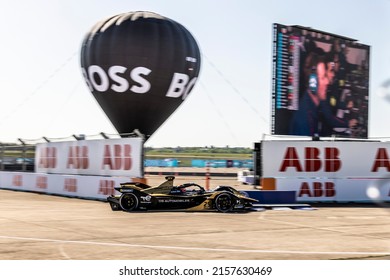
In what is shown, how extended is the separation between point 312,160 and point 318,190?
138 cm

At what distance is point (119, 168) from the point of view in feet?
89.9

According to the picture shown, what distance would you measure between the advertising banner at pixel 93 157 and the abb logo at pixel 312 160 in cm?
659

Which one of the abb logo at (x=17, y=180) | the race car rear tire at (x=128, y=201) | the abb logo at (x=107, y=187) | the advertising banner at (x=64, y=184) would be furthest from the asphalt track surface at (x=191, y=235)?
the abb logo at (x=17, y=180)

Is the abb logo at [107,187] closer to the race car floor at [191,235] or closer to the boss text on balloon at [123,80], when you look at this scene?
the race car floor at [191,235]

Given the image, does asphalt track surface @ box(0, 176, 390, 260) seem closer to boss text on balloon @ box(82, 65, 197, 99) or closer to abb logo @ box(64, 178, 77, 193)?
abb logo @ box(64, 178, 77, 193)

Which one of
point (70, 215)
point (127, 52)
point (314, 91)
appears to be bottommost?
point (70, 215)

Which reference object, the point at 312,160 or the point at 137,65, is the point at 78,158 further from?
the point at 137,65

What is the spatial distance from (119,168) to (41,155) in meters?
9.96

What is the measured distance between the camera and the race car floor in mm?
11828

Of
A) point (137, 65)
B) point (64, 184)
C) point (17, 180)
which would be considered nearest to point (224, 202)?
point (64, 184)

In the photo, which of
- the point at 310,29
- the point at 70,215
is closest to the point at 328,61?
the point at 310,29

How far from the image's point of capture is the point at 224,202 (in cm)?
2152

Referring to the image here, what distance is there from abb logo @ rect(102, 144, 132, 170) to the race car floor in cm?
481
